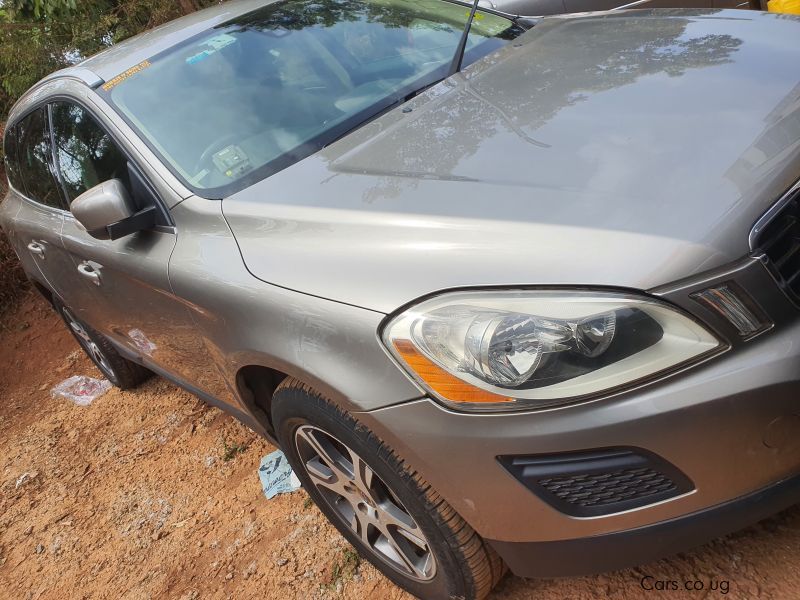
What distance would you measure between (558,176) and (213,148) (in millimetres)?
1249

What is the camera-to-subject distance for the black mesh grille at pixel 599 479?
4.41ft

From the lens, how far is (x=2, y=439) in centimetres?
425

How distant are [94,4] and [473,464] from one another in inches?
283

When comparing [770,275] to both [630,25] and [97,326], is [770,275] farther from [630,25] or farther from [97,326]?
[97,326]

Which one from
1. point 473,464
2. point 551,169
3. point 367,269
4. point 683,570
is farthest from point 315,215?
point 683,570

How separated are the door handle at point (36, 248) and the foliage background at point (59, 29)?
3742 mm

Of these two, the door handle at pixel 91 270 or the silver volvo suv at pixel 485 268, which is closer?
the silver volvo suv at pixel 485 268

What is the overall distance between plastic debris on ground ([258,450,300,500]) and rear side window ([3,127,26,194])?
1.91m

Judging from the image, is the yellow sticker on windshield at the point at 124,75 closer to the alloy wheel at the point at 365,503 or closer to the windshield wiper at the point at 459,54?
the windshield wiper at the point at 459,54

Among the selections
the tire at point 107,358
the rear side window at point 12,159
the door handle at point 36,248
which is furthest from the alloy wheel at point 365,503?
the rear side window at point 12,159

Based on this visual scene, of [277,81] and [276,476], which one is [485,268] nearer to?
[277,81]

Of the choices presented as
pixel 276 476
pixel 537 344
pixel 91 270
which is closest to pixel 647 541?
pixel 537 344

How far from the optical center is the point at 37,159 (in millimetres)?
3148

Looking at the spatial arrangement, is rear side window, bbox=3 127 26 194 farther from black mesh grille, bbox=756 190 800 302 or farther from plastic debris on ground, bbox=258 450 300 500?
black mesh grille, bbox=756 190 800 302
